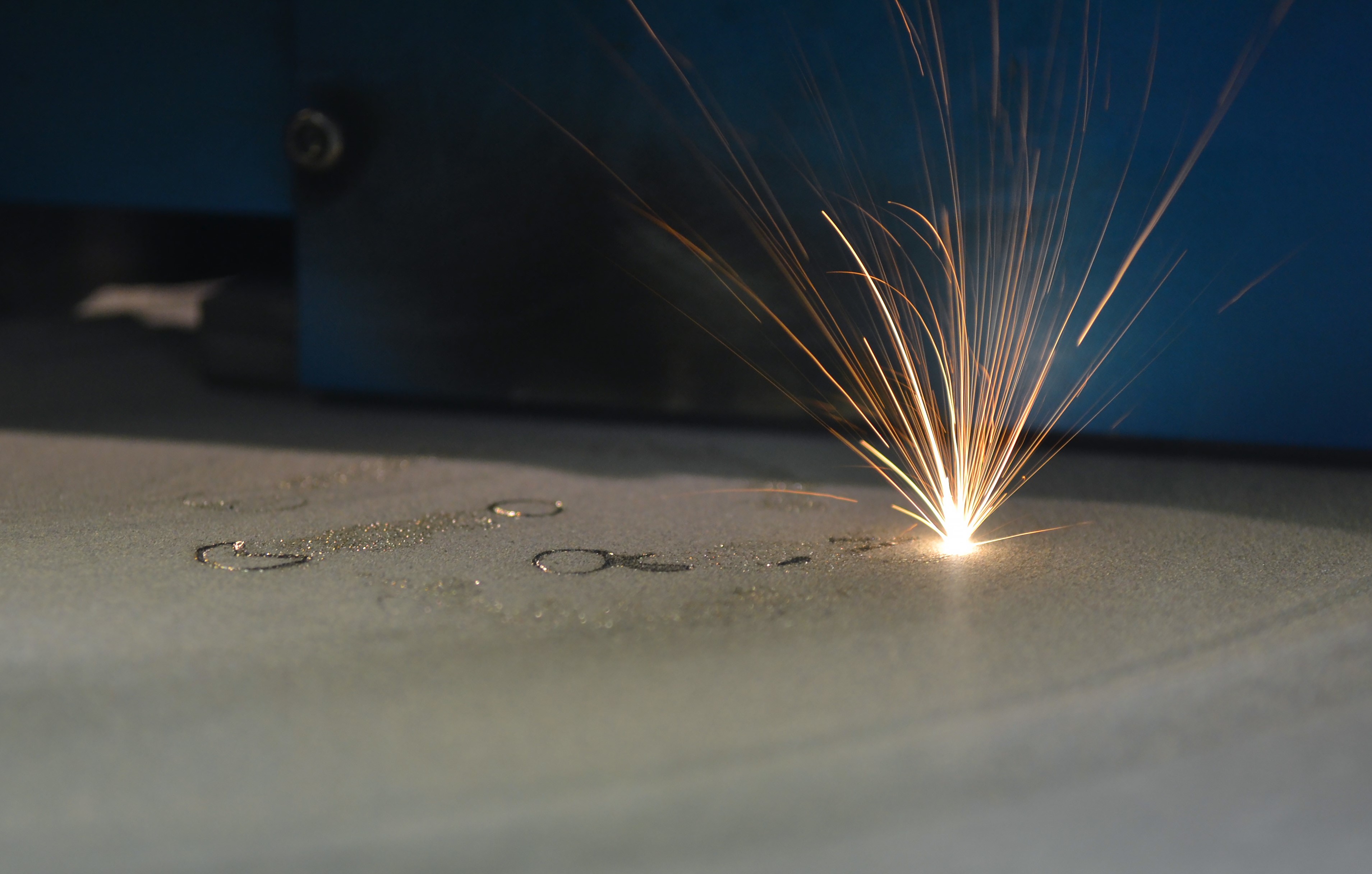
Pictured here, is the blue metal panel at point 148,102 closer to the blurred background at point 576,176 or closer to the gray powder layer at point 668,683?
the blurred background at point 576,176

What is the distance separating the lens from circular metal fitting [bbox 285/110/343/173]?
2.21 metres

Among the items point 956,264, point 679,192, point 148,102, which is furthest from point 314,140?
point 956,264

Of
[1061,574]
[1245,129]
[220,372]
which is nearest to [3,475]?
[220,372]

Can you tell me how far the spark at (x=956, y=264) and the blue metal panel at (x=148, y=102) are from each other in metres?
0.84

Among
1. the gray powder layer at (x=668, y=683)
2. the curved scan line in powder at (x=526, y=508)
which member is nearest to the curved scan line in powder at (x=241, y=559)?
the gray powder layer at (x=668, y=683)

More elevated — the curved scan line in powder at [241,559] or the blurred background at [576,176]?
the blurred background at [576,176]

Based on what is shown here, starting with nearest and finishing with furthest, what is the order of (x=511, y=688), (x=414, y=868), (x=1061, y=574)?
(x=414, y=868) < (x=511, y=688) < (x=1061, y=574)

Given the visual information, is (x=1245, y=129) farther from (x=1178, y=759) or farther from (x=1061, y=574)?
(x=1178, y=759)

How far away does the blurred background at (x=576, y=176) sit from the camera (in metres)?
1.94

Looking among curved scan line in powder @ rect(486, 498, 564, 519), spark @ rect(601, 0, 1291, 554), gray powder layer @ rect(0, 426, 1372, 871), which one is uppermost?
spark @ rect(601, 0, 1291, 554)

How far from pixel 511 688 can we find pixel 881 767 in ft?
Result: 1.29

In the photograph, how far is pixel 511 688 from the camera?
112 centimetres

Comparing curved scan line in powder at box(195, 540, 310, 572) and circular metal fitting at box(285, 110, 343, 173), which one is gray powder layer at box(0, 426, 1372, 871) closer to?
curved scan line in powder at box(195, 540, 310, 572)

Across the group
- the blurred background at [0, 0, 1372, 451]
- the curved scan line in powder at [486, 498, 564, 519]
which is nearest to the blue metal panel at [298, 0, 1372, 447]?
the blurred background at [0, 0, 1372, 451]
